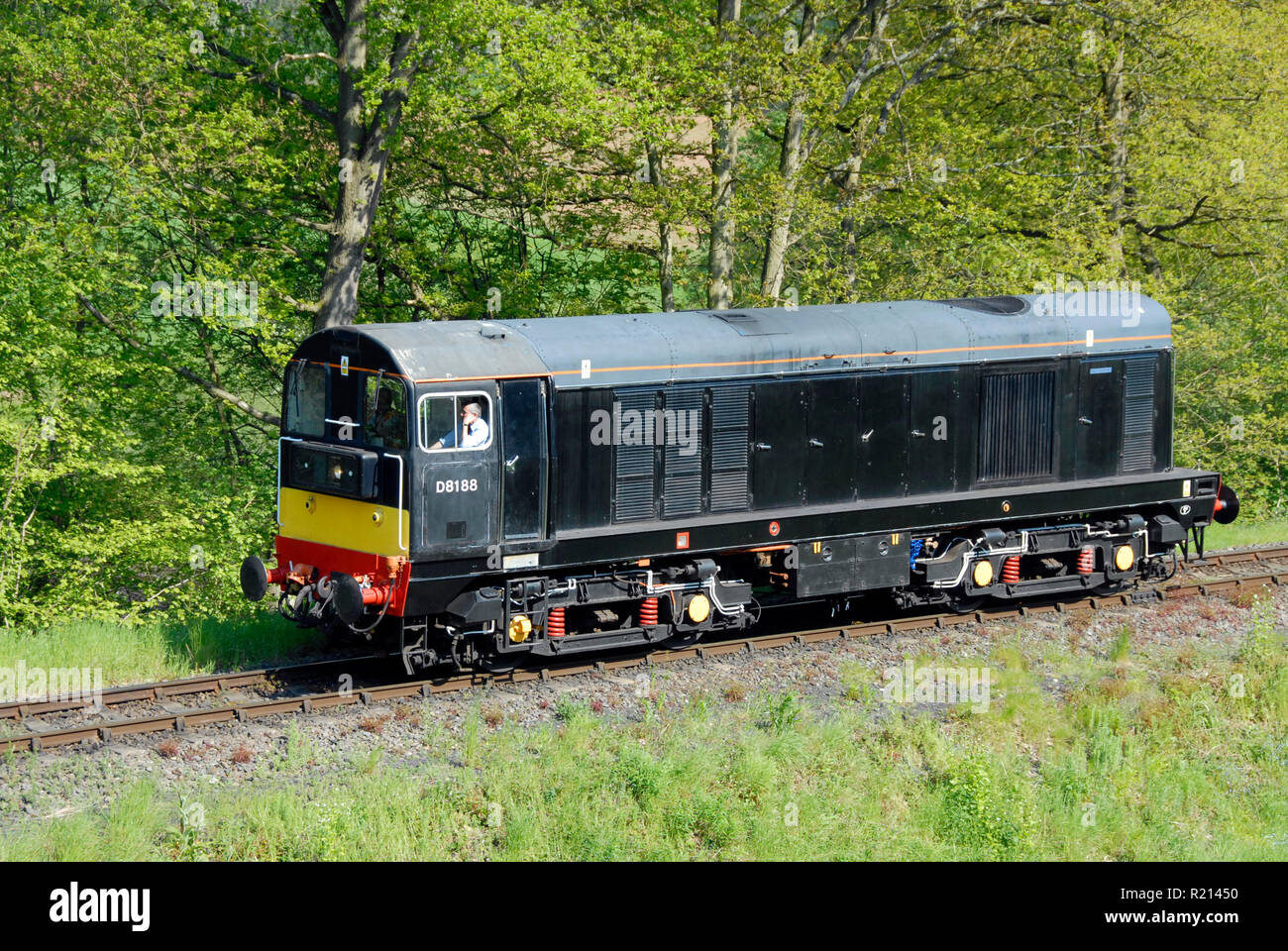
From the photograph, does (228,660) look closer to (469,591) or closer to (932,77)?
(469,591)

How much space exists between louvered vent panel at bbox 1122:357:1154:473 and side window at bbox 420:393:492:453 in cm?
904

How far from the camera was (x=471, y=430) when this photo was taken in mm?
12453

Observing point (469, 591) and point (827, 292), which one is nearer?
point (469, 591)

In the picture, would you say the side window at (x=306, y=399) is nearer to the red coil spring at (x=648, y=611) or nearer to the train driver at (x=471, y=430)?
the train driver at (x=471, y=430)

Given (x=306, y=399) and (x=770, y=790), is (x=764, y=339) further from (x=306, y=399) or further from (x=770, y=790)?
(x=770, y=790)

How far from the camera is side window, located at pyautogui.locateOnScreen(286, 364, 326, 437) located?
13297 mm

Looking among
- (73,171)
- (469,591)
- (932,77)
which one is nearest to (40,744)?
(469,591)

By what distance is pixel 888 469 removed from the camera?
15.4 m

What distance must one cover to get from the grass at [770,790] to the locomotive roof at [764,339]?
3394 millimetres

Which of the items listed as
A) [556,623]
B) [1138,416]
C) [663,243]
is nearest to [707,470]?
[556,623]

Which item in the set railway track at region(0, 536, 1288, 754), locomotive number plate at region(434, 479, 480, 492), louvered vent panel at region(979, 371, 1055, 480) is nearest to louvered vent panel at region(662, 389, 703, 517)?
railway track at region(0, 536, 1288, 754)

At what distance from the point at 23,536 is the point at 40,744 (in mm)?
8819

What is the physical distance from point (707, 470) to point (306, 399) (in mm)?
4369

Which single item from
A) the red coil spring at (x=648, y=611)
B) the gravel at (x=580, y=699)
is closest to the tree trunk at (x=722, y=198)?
the gravel at (x=580, y=699)
